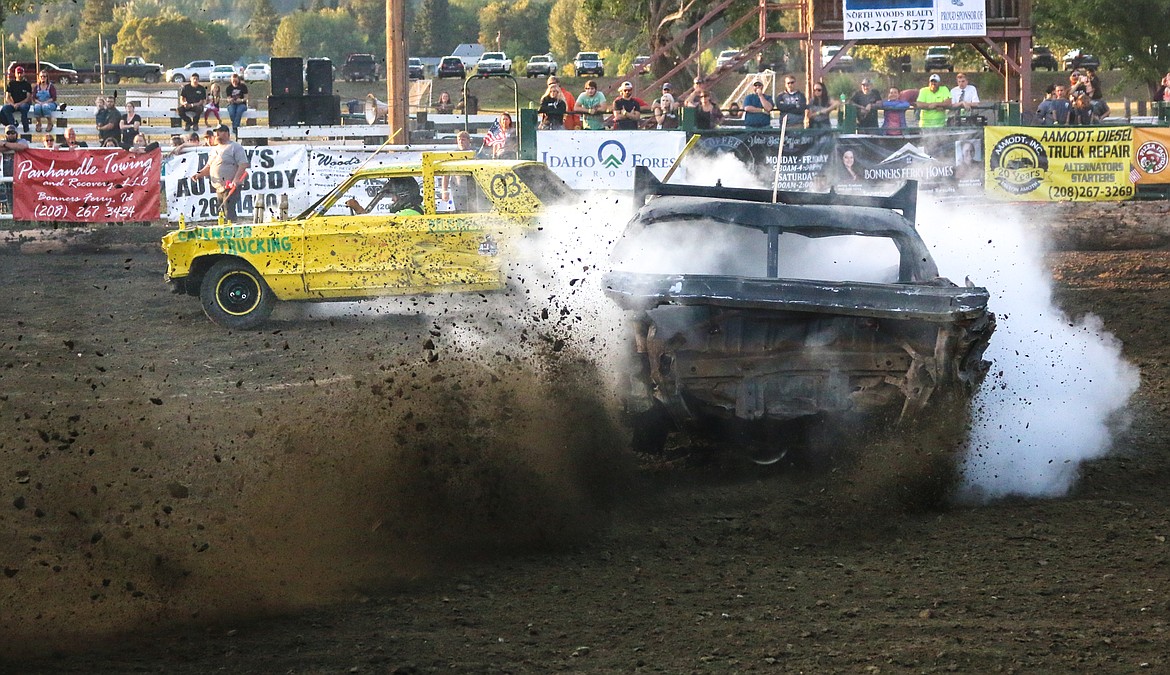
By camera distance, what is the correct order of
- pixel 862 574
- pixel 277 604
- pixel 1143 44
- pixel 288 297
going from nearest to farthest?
pixel 277 604, pixel 862 574, pixel 288 297, pixel 1143 44

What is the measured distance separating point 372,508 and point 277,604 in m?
1.08

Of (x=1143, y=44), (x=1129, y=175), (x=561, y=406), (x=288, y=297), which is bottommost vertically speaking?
(x=561, y=406)

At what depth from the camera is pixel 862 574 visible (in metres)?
5.38

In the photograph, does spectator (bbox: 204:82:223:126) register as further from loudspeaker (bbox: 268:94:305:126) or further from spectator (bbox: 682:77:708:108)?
spectator (bbox: 682:77:708:108)

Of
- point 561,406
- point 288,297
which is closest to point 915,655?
point 561,406

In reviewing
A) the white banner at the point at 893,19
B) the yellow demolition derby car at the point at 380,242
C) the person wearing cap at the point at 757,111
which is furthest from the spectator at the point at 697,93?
the yellow demolition derby car at the point at 380,242

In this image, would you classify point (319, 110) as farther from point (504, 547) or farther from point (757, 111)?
point (504, 547)

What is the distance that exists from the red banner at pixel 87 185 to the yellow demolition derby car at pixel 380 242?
22.7 ft

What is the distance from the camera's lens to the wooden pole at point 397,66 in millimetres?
18234

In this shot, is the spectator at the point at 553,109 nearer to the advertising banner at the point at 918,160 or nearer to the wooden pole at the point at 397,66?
the wooden pole at the point at 397,66

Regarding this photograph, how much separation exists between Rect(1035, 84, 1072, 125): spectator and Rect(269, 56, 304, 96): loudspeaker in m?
12.3

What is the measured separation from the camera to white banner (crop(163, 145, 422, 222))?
18219mm

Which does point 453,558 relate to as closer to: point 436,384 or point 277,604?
point 277,604

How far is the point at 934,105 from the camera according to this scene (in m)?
20.6
